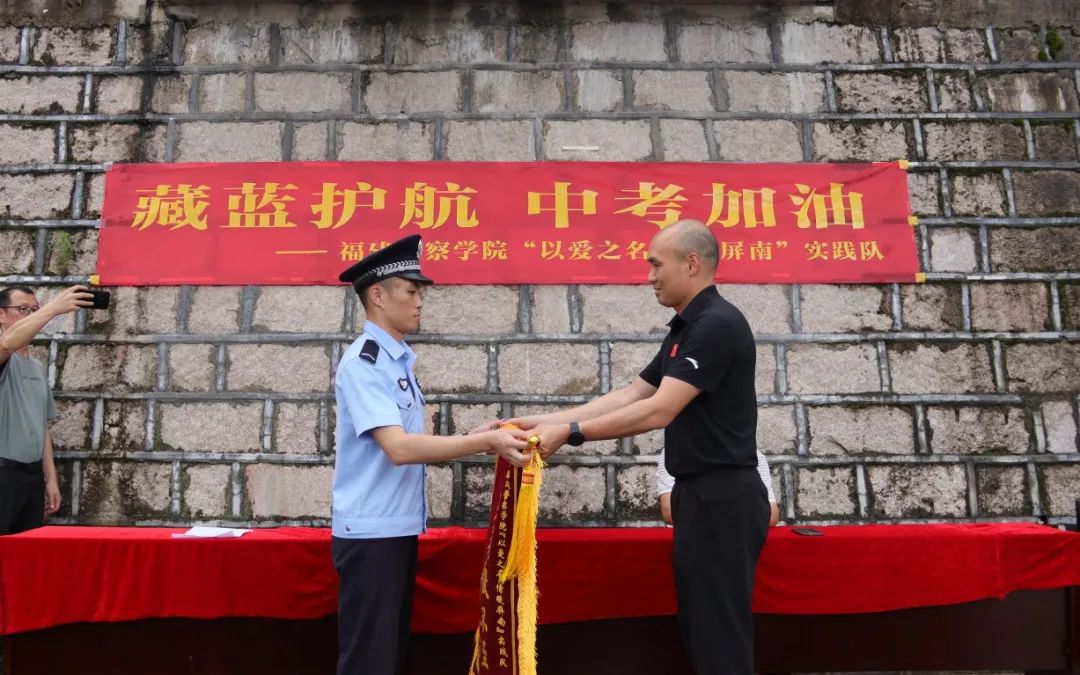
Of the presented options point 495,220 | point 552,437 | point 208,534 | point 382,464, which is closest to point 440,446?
point 382,464

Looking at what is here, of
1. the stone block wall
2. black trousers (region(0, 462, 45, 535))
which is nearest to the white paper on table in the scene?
the stone block wall

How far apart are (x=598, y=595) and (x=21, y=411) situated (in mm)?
2720

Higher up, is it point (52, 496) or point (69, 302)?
point (69, 302)

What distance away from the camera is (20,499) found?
3.38m

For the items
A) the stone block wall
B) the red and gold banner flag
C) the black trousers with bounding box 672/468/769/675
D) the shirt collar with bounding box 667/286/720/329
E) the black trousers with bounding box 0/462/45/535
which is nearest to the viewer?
the black trousers with bounding box 672/468/769/675

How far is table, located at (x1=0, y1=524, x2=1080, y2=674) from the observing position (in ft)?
9.12

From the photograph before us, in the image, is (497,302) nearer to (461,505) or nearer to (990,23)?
(461,505)

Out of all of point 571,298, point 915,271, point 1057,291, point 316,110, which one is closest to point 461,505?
point 571,298

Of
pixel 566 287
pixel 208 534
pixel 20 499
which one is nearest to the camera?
pixel 208 534

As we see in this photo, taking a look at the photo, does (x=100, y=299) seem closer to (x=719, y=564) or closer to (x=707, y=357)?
(x=707, y=357)

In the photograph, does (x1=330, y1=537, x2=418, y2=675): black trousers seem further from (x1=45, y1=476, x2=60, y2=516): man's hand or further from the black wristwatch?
(x1=45, y1=476, x2=60, y2=516): man's hand

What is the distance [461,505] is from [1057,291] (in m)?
3.26

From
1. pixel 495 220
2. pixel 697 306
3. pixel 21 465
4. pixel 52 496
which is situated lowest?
pixel 52 496

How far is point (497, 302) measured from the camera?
12.4ft
